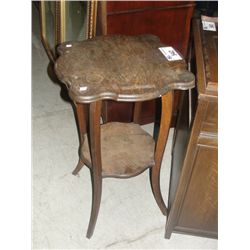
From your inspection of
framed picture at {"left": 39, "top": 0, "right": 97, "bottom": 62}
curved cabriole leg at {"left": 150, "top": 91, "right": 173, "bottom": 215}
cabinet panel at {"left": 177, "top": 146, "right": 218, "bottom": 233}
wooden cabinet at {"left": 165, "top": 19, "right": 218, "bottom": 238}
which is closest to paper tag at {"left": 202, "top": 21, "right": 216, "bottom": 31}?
wooden cabinet at {"left": 165, "top": 19, "right": 218, "bottom": 238}

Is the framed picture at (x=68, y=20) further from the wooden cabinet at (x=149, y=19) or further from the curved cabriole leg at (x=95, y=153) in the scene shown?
the curved cabriole leg at (x=95, y=153)

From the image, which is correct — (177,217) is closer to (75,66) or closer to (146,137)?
(146,137)

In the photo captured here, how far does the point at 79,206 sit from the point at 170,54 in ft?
2.85

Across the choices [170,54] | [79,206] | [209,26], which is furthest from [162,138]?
[79,206]

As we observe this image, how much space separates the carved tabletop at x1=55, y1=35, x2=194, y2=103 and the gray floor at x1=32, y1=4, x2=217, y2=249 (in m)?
0.76

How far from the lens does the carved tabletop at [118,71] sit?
1.15 meters

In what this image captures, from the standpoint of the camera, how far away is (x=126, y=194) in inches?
72.4

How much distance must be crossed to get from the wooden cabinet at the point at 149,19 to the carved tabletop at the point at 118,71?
33 centimetres

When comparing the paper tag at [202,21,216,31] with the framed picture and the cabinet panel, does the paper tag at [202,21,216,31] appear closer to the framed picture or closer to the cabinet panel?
the cabinet panel

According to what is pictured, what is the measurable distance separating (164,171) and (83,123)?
0.58 meters

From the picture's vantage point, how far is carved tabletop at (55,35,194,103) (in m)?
1.15

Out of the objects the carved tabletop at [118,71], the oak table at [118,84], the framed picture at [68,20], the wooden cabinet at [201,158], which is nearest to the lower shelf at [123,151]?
the oak table at [118,84]
